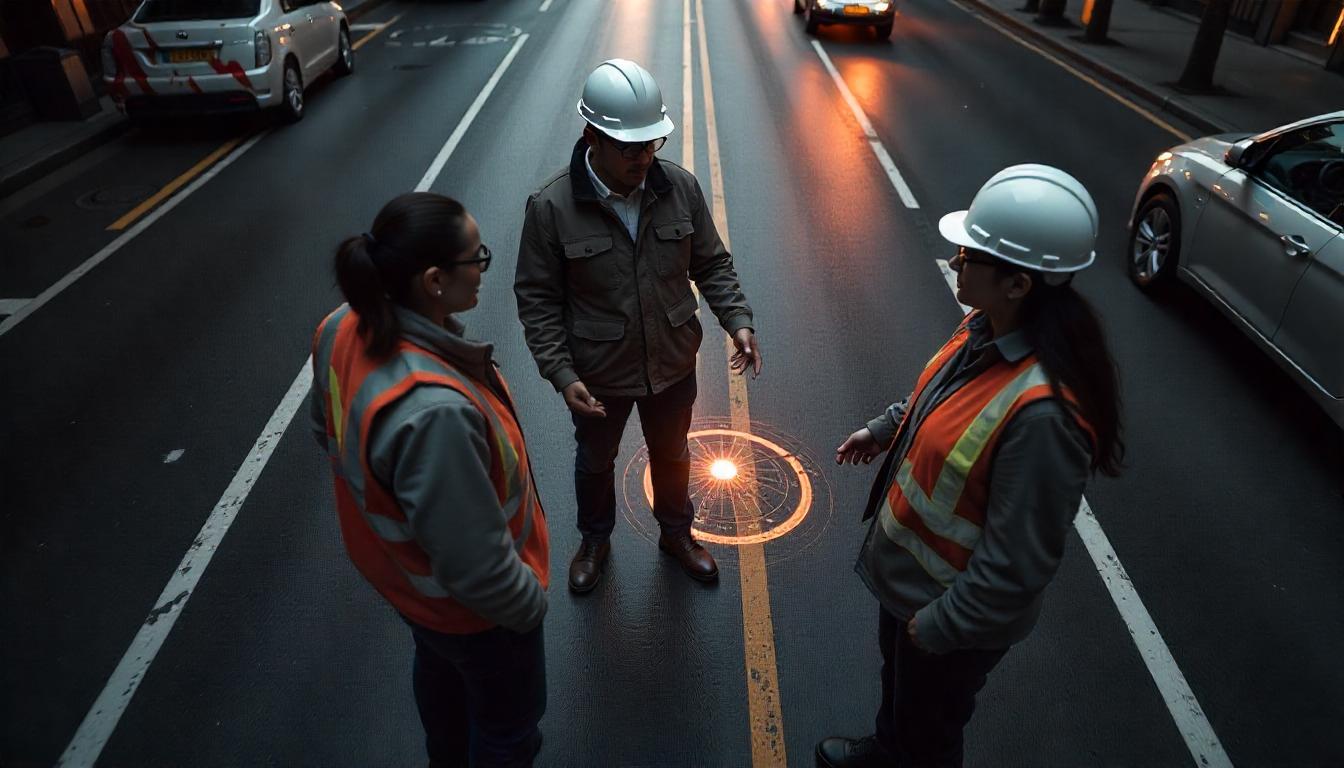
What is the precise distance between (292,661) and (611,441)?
68.7 inches

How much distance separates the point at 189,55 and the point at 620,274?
370 inches

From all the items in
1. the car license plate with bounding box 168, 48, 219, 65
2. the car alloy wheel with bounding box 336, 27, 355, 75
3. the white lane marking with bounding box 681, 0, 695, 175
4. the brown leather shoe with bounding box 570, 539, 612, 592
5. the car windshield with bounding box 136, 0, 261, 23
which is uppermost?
the car windshield with bounding box 136, 0, 261, 23

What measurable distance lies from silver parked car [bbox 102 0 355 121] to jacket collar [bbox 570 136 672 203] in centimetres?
894

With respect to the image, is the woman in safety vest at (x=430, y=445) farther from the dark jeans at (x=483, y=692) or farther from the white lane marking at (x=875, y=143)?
the white lane marking at (x=875, y=143)

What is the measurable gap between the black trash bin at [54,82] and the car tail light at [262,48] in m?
2.92

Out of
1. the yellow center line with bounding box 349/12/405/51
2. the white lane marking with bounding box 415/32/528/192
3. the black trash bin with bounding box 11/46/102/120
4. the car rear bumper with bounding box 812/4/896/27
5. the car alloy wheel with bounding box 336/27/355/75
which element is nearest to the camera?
the white lane marking with bounding box 415/32/528/192

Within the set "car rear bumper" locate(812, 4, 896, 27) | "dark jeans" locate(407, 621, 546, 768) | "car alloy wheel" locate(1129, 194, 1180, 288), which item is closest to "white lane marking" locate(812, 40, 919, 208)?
"car rear bumper" locate(812, 4, 896, 27)

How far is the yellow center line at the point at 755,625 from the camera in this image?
339 cm

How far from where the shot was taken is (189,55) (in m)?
9.91

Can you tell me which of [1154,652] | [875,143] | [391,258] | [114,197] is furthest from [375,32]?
[1154,652]

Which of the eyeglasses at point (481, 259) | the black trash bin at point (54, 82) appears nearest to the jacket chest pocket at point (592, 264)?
the eyeglasses at point (481, 259)

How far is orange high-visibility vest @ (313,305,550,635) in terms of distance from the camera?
2.02m

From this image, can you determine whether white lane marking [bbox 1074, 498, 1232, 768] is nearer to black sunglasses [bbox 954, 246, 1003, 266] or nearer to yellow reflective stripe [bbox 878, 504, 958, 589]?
yellow reflective stripe [bbox 878, 504, 958, 589]

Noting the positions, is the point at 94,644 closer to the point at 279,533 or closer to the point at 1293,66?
the point at 279,533
